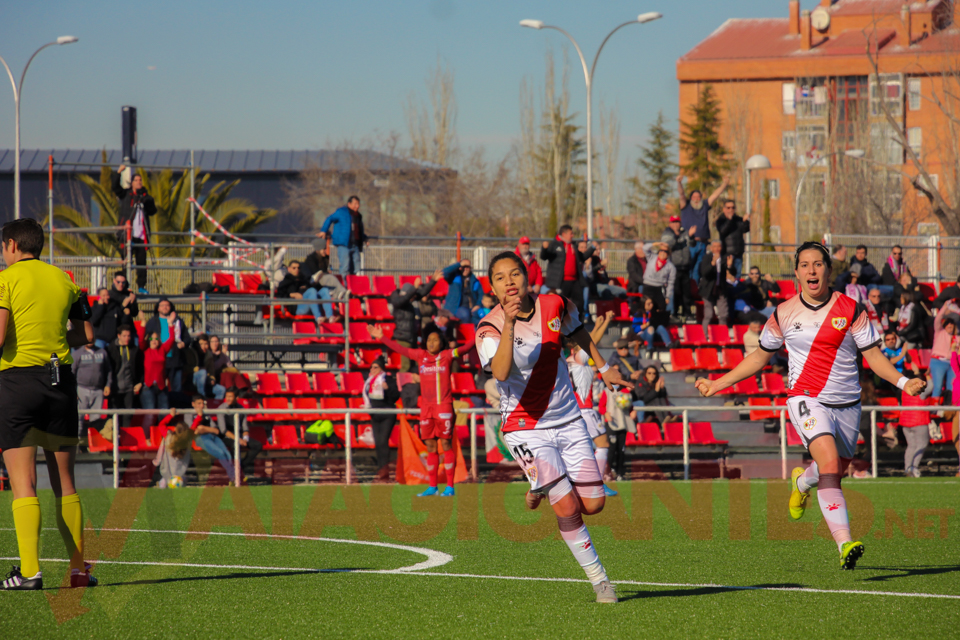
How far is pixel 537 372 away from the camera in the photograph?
6.02 m

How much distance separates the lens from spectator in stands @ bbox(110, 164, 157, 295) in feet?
66.2

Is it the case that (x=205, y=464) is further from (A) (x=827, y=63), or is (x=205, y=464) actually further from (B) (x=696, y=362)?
(A) (x=827, y=63)

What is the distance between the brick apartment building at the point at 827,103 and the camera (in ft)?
173

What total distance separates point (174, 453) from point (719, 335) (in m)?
10.9

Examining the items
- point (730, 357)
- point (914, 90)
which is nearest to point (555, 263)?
point (730, 357)

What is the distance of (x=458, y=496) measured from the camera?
1341 cm

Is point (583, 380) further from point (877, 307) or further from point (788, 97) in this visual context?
point (788, 97)

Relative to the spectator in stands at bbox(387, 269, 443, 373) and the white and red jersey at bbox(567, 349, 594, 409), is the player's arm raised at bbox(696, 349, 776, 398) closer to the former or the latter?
the white and red jersey at bbox(567, 349, 594, 409)

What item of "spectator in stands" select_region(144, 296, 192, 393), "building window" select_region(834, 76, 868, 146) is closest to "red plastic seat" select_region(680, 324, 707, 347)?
"spectator in stands" select_region(144, 296, 192, 393)

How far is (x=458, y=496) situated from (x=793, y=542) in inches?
217

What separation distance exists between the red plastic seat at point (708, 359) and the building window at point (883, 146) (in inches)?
1367

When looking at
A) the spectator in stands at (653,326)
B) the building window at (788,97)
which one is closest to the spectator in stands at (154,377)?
the spectator in stands at (653,326)

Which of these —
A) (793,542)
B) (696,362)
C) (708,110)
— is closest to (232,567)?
(793,542)

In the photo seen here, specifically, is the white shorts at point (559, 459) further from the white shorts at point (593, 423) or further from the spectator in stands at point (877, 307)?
the spectator in stands at point (877, 307)
